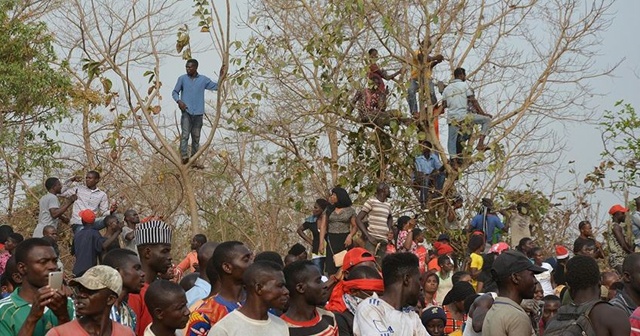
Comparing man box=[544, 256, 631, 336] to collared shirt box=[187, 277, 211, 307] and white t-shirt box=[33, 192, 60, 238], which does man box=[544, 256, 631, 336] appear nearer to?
collared shirt box=[187, 277, 211, 307]

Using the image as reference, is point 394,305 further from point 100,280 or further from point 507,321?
point 100,280

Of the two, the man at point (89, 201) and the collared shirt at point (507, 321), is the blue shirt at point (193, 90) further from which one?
the collared shirt at point (507, 321)

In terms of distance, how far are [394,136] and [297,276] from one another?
11.2m

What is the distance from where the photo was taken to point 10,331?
6.87m

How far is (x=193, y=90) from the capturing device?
17141mm

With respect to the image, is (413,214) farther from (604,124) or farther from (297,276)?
(297,276)

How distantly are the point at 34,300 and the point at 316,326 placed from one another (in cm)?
182

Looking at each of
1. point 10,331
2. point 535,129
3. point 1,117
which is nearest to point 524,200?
point 535,129

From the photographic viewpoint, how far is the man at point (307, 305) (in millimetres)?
7441

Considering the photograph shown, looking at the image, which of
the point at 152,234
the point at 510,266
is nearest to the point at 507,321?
the point at 510,266

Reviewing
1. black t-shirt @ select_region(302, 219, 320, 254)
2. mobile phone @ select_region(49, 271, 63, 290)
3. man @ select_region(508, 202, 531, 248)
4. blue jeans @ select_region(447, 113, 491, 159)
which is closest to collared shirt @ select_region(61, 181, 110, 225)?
black t-shirt @ select_region(302, 219, 320, 254)

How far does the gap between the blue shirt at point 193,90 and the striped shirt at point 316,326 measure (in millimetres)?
9799

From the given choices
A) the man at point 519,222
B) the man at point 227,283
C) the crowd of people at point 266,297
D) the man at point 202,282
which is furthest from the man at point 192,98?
the man at point 227,283

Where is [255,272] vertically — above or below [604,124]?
below
